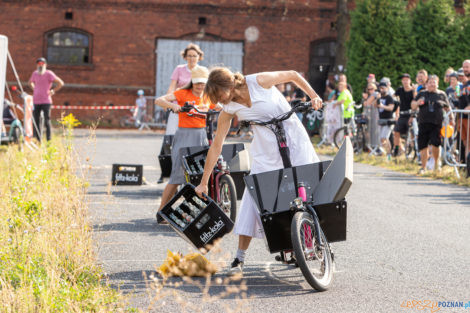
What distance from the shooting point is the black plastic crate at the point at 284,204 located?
21.2 feet

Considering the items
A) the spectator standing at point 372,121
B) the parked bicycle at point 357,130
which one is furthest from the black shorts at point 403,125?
the parked bicycle at point 357,130

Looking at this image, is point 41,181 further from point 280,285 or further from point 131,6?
point 131,6

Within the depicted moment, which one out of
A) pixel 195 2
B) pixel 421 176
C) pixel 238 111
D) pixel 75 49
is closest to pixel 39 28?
pixel 75 49

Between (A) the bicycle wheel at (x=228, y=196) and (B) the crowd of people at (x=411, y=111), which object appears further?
(B) the crowd of people at (x=411, y=111)

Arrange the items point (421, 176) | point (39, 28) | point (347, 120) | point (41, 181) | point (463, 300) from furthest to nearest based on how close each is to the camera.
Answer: point (39, 28) < point (347, 120) < point (421, 176) < point (41, 181) < point (463, 300)

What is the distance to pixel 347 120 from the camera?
71.2ft

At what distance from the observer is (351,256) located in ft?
25.6

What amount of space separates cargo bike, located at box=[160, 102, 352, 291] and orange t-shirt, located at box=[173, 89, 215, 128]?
8.84ft

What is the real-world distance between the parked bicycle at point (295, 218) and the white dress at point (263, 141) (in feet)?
0.20

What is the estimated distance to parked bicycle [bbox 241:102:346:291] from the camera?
6125 mm

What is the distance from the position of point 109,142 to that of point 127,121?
9952 millimetres

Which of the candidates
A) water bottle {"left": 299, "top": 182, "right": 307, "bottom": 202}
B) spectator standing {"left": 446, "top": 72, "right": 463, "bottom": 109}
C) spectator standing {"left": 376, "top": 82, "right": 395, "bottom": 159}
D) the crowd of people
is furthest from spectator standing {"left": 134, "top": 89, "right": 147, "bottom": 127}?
water bottle {"left": 299, "top": 182, "right": 307, "bottom": 202}

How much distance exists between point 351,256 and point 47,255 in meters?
2.85

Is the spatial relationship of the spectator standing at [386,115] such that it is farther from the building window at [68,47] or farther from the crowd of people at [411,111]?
the building window at [68,47]
